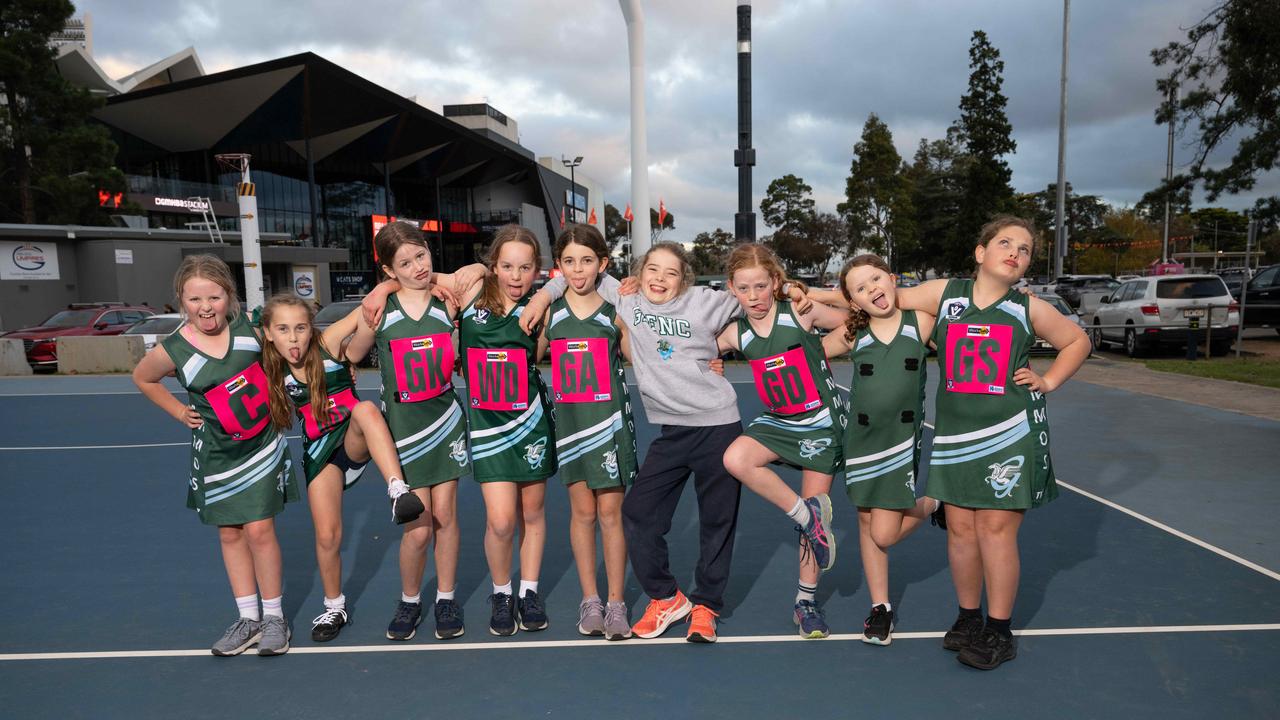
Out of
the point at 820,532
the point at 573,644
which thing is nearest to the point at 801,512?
the point at 820,532

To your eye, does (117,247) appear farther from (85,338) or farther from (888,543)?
(888,543)

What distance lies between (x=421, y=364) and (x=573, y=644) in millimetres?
Answer: 1515

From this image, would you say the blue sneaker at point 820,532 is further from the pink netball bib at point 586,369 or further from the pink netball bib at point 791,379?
the pink netball bib at point 586,369

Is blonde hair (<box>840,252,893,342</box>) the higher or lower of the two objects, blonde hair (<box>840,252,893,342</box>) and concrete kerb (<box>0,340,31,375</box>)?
the higher

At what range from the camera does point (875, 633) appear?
3.70 metres

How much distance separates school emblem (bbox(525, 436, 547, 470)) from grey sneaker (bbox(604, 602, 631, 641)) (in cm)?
79

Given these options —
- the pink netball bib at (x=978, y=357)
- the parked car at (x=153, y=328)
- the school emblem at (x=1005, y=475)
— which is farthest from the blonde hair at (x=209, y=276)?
the parked car at (x=153, y=328)

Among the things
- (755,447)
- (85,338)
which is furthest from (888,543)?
(85,338)

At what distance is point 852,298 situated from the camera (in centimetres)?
370

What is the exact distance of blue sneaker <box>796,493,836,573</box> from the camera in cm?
370

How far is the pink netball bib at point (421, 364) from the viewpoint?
3756mm

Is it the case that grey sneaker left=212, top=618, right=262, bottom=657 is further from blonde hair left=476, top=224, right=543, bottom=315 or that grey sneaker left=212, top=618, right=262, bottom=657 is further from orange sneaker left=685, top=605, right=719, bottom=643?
orange sneaker left=685, top=605, right=719, bottom=643

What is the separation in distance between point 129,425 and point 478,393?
29.8ft

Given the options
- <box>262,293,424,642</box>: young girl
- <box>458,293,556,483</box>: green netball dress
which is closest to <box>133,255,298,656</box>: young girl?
<box>262,293,424,642</box>: young girl
